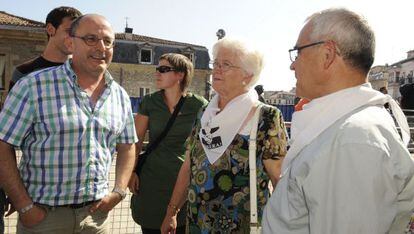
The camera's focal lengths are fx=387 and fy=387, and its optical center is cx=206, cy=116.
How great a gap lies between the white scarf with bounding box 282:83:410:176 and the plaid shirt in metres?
1.30

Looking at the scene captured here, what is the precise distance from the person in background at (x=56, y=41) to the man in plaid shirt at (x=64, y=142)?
2.51ft

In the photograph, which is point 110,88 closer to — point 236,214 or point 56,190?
point 56,190

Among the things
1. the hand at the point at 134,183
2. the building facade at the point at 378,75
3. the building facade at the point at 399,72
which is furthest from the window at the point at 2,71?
the building facade at the point at 399,72

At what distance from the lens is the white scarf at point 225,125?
2.45 metres

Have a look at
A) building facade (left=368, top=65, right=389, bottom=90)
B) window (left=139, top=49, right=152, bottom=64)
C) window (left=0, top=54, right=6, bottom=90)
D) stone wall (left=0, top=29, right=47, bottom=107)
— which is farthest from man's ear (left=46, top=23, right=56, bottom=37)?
building facade (left=368, top=65, right=389, bottom=90)

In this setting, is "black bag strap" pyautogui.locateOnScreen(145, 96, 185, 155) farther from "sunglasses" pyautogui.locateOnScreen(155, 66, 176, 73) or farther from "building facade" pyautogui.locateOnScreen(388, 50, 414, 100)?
"building facade" pyautogui.locateOnScreen(388, 50, 414, 100)

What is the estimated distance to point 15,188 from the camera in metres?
2.18

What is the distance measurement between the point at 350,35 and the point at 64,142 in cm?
166

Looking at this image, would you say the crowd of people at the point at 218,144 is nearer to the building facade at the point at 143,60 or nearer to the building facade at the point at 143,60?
the building facade at the point at 143,60

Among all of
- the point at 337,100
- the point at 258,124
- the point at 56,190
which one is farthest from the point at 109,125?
the point at 337,100

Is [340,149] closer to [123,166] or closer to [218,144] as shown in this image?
[218,144]

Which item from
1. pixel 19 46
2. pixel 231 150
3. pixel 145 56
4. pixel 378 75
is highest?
pixel 378 75

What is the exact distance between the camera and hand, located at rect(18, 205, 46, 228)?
86.0 inches

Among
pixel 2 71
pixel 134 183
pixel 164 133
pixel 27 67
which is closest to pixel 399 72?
pixel 2 71
